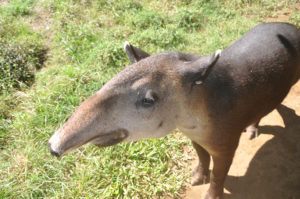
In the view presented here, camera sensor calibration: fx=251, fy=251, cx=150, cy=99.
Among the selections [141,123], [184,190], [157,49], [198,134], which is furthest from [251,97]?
[157,49]

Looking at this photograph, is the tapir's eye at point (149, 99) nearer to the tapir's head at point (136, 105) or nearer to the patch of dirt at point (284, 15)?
the tapir's head at point (136, 105)

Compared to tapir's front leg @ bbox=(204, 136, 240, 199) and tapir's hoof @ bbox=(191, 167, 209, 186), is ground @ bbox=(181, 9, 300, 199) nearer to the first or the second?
tapir's hoof @ bbox=(191, 167, 209, 186)

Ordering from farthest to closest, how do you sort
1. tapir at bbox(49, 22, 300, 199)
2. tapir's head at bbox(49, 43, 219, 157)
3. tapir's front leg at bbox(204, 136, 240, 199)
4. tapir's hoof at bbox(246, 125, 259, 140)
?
tapir's hoof at bbox(246, 125, 259, 140)
tapir's front leg at bbox(204, 136, 240, 199)
tapir at bbox(49, 22, 300, 199)
tapir's head at bbox(49, 43, 219, 157)

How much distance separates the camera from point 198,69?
2264 millimetres

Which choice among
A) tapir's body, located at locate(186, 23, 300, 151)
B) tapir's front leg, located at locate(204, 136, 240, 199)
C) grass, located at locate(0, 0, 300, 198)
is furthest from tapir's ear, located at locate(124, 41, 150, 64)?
grass, located at locate(0, 0, 300, 198)

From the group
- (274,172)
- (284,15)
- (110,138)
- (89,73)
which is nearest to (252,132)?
(274,172)

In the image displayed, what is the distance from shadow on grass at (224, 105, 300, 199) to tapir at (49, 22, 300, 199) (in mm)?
487

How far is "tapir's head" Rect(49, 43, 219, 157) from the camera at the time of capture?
78.4 inches

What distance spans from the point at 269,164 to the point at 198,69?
2.45 meters

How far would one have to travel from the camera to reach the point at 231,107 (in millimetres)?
2697

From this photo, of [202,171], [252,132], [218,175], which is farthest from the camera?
[252,132]

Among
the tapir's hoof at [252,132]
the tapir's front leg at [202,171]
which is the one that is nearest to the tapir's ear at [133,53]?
the tapir's front leg at [202,171]

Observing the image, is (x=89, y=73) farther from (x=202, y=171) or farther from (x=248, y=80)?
(x=248, y=80)

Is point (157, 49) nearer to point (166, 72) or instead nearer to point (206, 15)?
point (206, 15)
